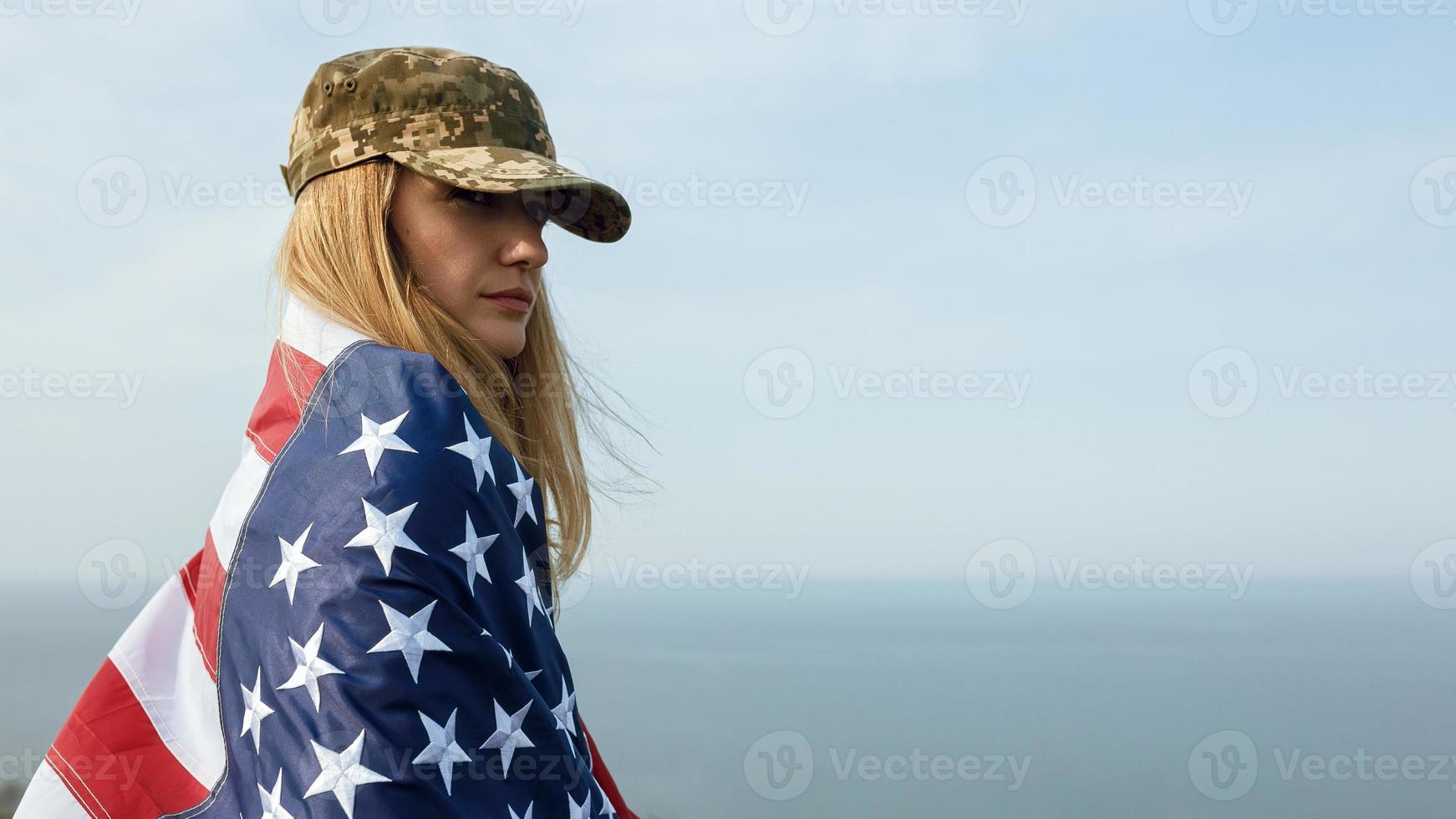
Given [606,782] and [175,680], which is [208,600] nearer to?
[175,680]

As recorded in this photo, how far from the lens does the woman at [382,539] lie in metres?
1.68

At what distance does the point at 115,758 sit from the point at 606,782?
98 cm

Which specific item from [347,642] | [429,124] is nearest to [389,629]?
[347,642]

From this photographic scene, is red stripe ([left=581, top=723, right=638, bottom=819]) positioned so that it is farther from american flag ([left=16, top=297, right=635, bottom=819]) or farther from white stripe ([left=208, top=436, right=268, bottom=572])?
white stripe ([left=208, top=436, right=268, bottom=572])

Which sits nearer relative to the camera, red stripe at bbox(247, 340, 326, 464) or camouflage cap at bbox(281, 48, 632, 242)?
red stripe at bbox(247, 340, 326, 464)

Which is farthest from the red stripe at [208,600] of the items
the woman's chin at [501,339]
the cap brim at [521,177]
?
the cap brim at [521,177]

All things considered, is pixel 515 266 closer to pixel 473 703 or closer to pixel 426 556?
pixel 426 556

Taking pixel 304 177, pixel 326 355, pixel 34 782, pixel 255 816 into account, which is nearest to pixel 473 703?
pixel 255 816

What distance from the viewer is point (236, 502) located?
6.49 ft

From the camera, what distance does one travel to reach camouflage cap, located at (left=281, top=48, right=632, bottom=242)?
225 centimetres

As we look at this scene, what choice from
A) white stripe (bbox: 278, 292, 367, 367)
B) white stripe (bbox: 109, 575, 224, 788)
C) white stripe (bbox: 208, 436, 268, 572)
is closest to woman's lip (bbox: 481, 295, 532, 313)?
white stripe (bbox: 278, 292, 367, 367)

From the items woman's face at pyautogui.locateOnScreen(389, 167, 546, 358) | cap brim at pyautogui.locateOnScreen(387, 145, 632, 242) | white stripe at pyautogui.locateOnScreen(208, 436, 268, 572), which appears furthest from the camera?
woman's face at pyautogui.locateOnScreen(389, 167, 546, 358)

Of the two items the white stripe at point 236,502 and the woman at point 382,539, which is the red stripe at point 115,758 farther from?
the white stripe at point 236,502

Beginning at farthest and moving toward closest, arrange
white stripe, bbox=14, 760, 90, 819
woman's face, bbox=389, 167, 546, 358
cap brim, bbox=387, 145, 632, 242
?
woman's face, bbox=389, 167, 546, 358, cap brim, bbox=387, 145, 632, 242, white stripe, bbox=14, 760, 90, 819
